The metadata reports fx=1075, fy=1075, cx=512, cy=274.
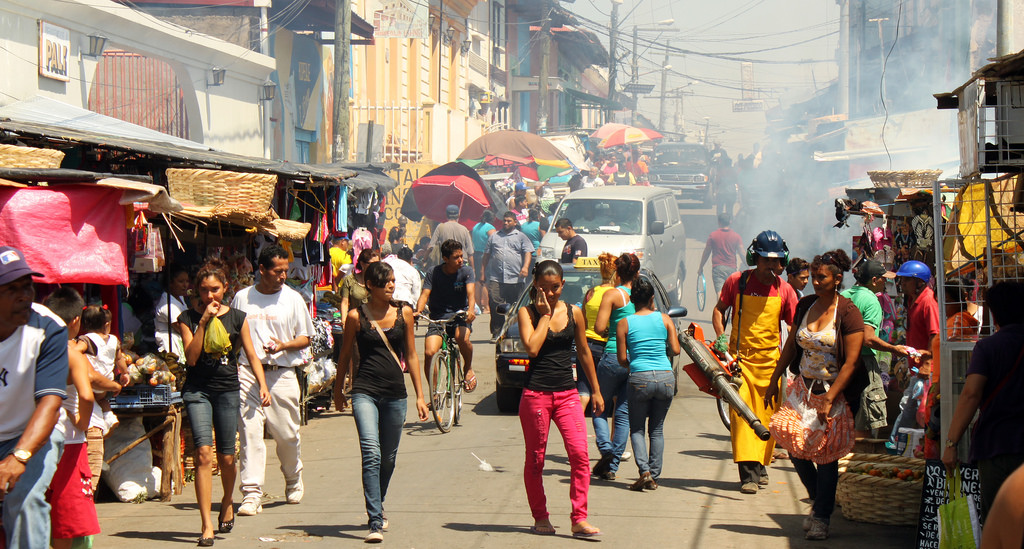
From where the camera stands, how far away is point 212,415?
6910 mm

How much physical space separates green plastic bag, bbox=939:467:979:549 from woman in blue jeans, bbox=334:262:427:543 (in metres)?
3.07

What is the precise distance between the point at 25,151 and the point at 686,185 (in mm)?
34732

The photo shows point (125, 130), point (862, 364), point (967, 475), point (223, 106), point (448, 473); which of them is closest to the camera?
point (967, 475)

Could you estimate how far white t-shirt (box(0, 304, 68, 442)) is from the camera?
4.27 m

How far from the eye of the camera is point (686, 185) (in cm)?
4034

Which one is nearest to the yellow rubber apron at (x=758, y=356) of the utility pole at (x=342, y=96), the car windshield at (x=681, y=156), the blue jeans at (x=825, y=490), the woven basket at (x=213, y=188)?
the blue jeans at (x=825, y=490)

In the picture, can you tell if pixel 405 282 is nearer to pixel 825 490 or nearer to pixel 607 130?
pixel 825 490

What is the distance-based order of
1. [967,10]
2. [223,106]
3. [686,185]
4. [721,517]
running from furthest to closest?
[686,185] < [967,10] < [223,106] < [721,517]

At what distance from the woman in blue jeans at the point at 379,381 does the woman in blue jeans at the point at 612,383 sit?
2088 mm

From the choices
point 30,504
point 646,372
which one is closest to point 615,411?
point 646,372

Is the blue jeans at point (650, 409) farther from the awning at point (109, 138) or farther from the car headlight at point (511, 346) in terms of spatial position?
the awning at point (109, 138)

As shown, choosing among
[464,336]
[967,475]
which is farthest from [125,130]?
[967,475]

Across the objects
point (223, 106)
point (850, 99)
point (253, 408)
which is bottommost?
point (253, 408)

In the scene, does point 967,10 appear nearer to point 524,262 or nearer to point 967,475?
point 524,262
